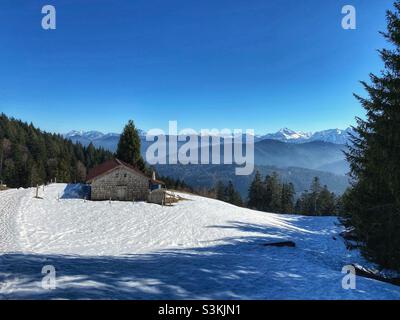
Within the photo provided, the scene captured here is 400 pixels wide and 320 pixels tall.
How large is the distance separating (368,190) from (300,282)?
771cm

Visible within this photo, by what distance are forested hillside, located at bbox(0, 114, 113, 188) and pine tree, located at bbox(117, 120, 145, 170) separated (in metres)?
28.4

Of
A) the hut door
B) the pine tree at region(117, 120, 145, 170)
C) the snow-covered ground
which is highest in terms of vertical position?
the pine tree at region(117, 120, 145, 170)

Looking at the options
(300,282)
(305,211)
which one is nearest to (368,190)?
(300,282)

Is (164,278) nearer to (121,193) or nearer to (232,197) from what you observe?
(121,193)

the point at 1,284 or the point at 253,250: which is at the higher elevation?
the point at 1,284

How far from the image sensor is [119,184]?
41500 mm

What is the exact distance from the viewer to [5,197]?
123 ft

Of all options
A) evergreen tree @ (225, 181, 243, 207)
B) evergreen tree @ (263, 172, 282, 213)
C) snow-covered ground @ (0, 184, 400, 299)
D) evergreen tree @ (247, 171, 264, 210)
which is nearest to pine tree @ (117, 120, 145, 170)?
snow-covered ground @ (0, 184, 400, 299)

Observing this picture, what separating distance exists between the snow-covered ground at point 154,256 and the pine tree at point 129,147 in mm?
13983

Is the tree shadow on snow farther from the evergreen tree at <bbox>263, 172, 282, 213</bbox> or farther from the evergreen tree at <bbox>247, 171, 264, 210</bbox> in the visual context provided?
the evergreen tree at <bbox>263, 172, 282, 213</bbox>

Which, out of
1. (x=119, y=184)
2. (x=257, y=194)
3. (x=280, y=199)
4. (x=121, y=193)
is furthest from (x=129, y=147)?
(x=280, y=199)

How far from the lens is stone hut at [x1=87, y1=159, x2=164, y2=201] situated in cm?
4072

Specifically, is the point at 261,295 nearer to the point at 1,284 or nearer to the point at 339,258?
the point at 1,284
